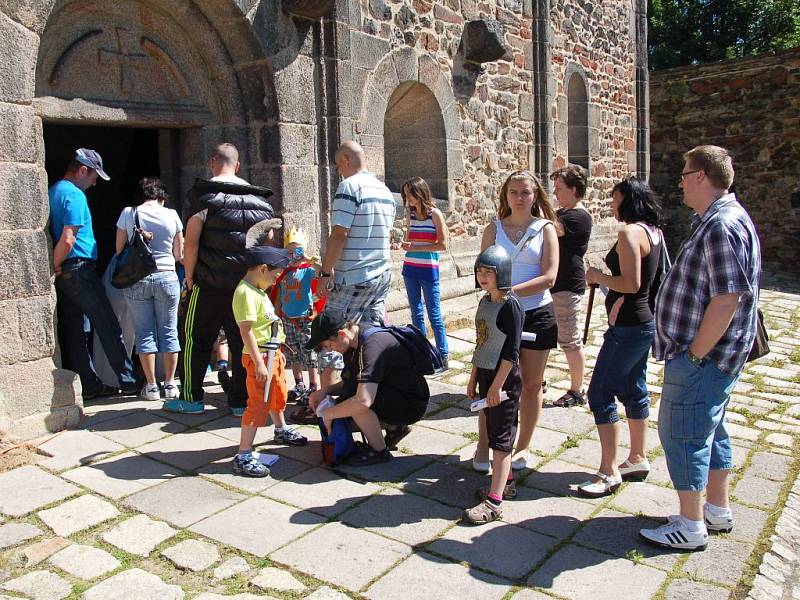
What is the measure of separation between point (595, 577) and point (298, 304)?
2.67m

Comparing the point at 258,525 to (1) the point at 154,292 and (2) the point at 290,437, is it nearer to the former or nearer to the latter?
(2) the point at 290,437

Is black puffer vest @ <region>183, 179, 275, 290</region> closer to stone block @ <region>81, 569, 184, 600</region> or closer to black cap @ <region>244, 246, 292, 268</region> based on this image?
black cap @ <region>244, 246, 292, 268</region>

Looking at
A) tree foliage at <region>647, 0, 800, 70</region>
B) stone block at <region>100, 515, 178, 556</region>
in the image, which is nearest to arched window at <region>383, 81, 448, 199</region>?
stone block at <region>100, 515, 178, 556</region>

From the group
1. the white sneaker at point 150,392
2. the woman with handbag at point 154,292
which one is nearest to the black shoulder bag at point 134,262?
the woman with handbag at point 154,292

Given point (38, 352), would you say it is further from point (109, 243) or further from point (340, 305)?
point (109, 243)

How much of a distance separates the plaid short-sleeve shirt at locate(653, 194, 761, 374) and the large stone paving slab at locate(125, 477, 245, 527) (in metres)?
2.24

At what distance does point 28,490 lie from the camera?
382cm

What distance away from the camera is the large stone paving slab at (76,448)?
13.6 ft

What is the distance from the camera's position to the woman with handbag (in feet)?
17.1

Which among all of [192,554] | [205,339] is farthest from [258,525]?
[205,339]

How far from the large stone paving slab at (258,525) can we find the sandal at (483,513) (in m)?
0.70

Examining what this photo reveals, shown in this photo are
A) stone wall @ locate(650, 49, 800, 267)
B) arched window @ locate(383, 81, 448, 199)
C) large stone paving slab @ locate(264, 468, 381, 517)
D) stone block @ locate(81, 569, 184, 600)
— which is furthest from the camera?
stone wall @ locate(650, 49, 800, 267)

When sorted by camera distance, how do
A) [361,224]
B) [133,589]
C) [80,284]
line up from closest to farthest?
[133,589]
[361,224]
[80,284]

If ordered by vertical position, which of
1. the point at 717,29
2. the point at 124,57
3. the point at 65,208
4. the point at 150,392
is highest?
the point at 717,29
